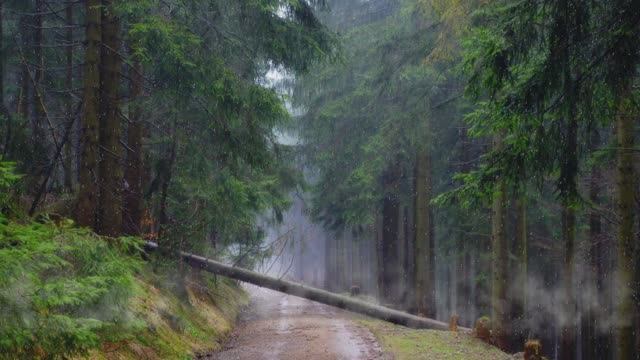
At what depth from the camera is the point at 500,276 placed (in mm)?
13578

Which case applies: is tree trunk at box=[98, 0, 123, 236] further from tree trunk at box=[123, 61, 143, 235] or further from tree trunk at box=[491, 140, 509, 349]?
tree trunk at box=[491, 140, 509, 349]

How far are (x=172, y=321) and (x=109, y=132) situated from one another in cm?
391

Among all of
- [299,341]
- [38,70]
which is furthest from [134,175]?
[299,341]

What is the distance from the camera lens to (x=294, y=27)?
1302 centimetres

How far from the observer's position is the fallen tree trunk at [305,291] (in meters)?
14.7

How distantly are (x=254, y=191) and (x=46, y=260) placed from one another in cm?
958

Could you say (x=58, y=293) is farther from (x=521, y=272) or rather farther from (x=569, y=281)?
(x=569, y=281)

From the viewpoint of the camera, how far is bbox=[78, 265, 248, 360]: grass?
8.70m

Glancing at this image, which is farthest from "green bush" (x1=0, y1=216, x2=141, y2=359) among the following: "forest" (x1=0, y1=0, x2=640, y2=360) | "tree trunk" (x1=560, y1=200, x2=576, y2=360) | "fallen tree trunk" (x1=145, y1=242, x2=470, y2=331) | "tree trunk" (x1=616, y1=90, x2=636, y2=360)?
"tree trunk" (x1=560, y1=200, x2=576, y2=360)

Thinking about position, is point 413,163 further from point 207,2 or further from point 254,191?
point 207,2

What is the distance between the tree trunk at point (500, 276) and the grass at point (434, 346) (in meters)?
0.54

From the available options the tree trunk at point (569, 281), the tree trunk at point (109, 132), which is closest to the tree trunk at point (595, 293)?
the tree trunk at point (569, 281)

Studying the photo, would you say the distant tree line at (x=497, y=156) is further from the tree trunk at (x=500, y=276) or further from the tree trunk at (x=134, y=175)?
the tree trunk at (x=134, y=175)

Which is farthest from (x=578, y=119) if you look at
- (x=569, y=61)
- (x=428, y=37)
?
(x=428, y=37)
